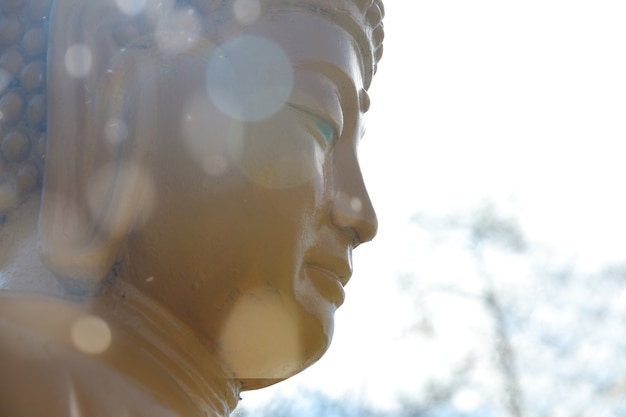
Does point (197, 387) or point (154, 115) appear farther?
point (154, 115)

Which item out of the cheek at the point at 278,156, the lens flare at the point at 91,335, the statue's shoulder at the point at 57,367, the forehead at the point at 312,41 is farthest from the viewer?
the forehead at the point at 312,41

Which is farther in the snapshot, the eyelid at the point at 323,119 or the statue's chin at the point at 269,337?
the eyelid at the point at 323,119

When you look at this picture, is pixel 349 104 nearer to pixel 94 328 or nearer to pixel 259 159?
pixel 259 159

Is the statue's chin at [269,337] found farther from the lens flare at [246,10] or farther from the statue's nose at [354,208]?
the lens flare at [246,10]

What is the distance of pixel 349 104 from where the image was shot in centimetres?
181

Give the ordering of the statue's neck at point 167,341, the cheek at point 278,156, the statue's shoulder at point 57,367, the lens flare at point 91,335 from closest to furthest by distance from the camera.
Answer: the statue's shoulder at point 57,367
the lens flare at point 91,335
the statue's neck at point 167,341
the cheek at point 278,156

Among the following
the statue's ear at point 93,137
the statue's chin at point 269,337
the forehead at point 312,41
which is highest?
the forehead at point 312,41

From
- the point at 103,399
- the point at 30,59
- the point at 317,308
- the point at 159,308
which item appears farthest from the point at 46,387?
the point at 30,59

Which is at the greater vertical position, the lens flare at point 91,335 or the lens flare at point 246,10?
the lens flare at point 246,10

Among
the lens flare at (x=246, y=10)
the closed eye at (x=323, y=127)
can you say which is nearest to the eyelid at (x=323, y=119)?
the closed eye at (x=323, y=127)

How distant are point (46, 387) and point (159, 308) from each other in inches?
13.5

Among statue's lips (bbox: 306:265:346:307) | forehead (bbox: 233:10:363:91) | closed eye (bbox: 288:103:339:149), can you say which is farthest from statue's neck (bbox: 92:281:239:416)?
forehead (bbox: 233:10:363:91)

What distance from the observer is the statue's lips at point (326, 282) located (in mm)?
1673

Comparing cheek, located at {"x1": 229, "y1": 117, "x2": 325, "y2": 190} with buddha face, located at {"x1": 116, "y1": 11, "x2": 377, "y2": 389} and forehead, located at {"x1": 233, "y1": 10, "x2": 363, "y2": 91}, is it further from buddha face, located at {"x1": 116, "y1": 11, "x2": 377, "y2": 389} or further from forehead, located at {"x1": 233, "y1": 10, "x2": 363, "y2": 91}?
forehead, located at {"x1": 233, "y1": 10, "x2": 363, "y2": 91}
